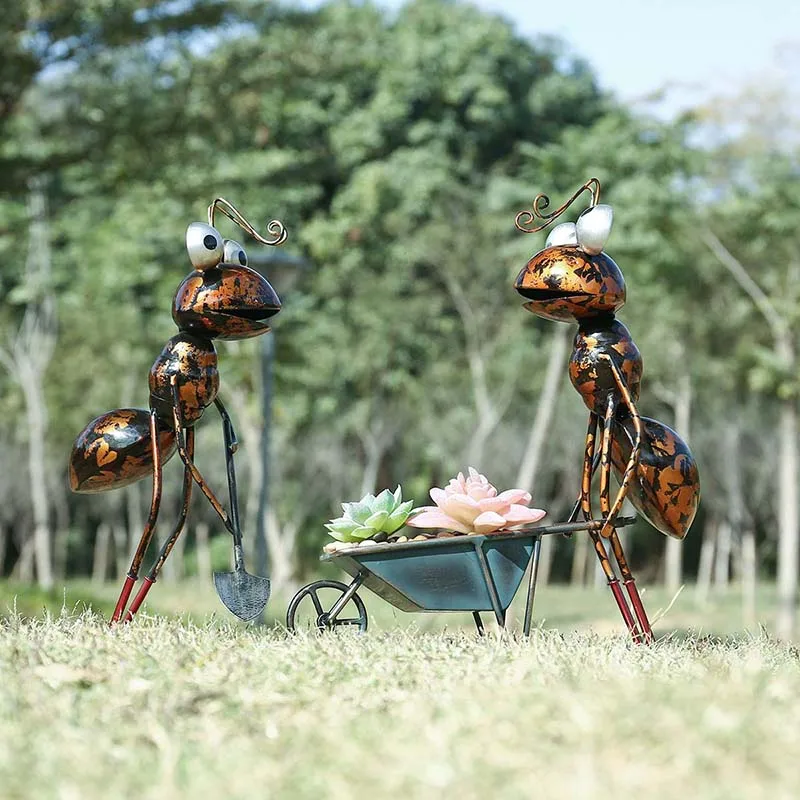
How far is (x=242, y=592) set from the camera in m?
4.34

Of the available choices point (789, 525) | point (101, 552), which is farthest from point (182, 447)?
point (101, 552)

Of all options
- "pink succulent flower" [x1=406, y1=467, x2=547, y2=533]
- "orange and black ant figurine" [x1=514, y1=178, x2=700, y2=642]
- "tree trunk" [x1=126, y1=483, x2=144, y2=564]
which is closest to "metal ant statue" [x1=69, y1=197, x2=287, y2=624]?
"pink succulent flower" [x1=406, y1=467, x2=547, y2=533]

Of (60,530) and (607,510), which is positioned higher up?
(607,510)

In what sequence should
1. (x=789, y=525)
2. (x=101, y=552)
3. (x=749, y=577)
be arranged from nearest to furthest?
(x=789, y=525) < (x=749, y=577) < (x=101, y=552)

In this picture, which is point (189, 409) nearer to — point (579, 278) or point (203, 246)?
point (203, 246)

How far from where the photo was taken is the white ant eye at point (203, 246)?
4.43 m

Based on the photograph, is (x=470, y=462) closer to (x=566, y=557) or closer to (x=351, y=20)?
(x=566, y=557)

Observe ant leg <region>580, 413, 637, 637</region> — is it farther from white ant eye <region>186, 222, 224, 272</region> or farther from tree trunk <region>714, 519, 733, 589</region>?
tree trunk <region>714, 519, 733, 589</region>

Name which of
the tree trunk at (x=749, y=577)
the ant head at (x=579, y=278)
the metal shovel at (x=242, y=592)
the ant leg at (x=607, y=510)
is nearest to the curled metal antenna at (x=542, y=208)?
the ant head at (x=579, y=278)

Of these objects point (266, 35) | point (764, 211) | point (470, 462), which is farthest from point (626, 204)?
point (470, 462)

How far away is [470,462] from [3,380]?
8941 millimetres

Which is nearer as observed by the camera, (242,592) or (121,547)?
(242,592)

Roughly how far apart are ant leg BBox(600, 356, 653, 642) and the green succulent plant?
697 millimetres

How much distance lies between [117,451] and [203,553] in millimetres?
19589
